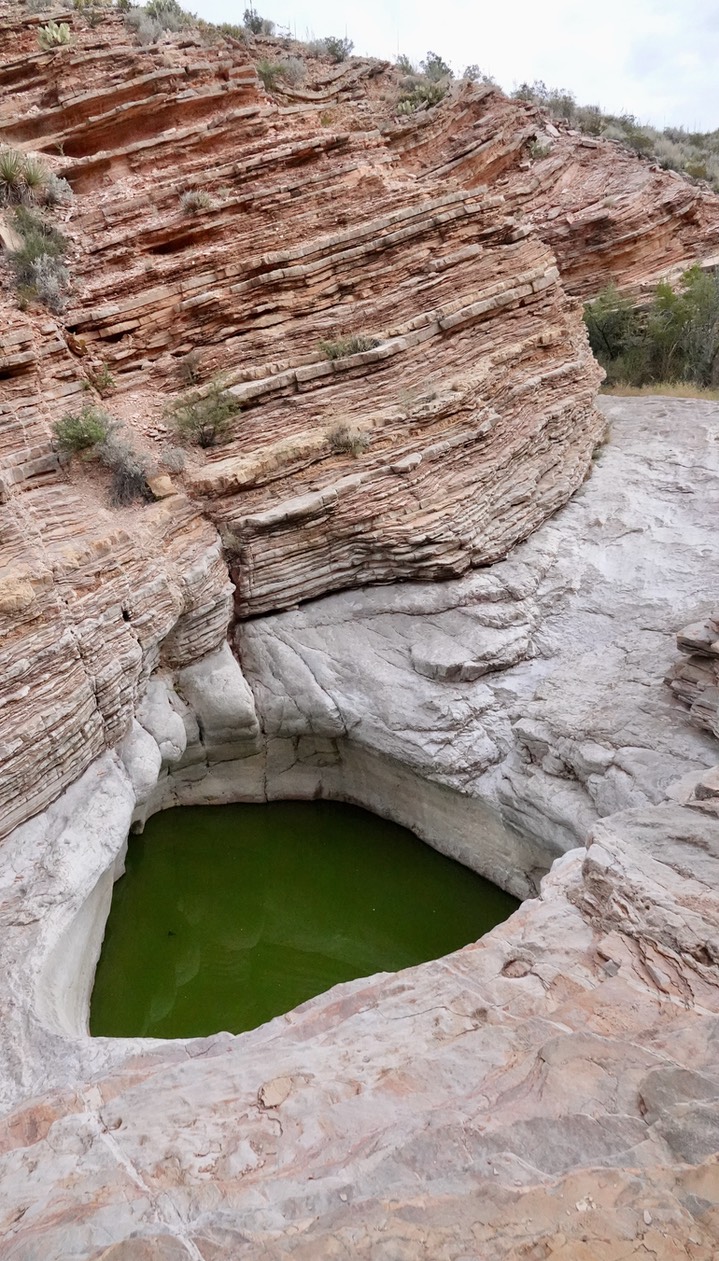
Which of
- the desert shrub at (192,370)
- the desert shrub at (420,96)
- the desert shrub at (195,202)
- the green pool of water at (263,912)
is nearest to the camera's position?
the green pool of water at (263,912)

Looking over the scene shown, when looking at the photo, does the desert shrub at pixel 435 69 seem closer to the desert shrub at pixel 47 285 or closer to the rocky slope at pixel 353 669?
the rocky slope at pixel 353 669

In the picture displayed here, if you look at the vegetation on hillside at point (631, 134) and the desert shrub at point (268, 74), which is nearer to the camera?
the desert shrub at point (268, 74)

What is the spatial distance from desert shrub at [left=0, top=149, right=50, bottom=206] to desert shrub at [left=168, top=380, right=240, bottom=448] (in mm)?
3833

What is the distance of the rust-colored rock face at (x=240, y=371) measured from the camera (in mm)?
6742

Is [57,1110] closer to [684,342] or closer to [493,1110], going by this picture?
[493,1110]

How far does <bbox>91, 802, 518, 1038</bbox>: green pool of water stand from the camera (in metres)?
6.37

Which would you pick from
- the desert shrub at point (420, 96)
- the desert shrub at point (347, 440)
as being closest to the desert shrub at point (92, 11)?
the desert shrub at point (420, 96)

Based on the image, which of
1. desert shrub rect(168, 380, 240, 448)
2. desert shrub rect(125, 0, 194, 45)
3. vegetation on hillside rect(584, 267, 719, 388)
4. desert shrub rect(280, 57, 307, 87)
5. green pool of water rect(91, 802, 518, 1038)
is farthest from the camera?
vegetation on hillside rect(584, 267, 719, 388)

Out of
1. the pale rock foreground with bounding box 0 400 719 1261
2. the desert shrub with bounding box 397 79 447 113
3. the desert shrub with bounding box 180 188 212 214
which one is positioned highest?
the desert shrub with bounding box 397 79 447 113

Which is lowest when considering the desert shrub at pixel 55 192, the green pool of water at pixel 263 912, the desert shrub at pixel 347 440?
the green pool of water at pixel 263 912

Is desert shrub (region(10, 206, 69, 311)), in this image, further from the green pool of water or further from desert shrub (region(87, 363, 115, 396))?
the green pool of water

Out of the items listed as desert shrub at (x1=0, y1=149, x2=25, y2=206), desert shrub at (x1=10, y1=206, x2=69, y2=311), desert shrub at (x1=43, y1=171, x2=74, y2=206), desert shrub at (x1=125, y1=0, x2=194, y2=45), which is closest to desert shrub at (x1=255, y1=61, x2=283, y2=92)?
desert shrub at (x1=125, y1=0, x2=194, y2=45)

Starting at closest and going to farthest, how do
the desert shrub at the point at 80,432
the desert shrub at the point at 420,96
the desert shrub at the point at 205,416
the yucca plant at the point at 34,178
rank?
the desert shrub at the point at 80,432 → the desert shrub at the point at 205,416 → the yucca plant at the point at 34,178 → the desert shrub at the point at 420,96

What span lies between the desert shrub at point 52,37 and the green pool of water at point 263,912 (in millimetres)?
11087
